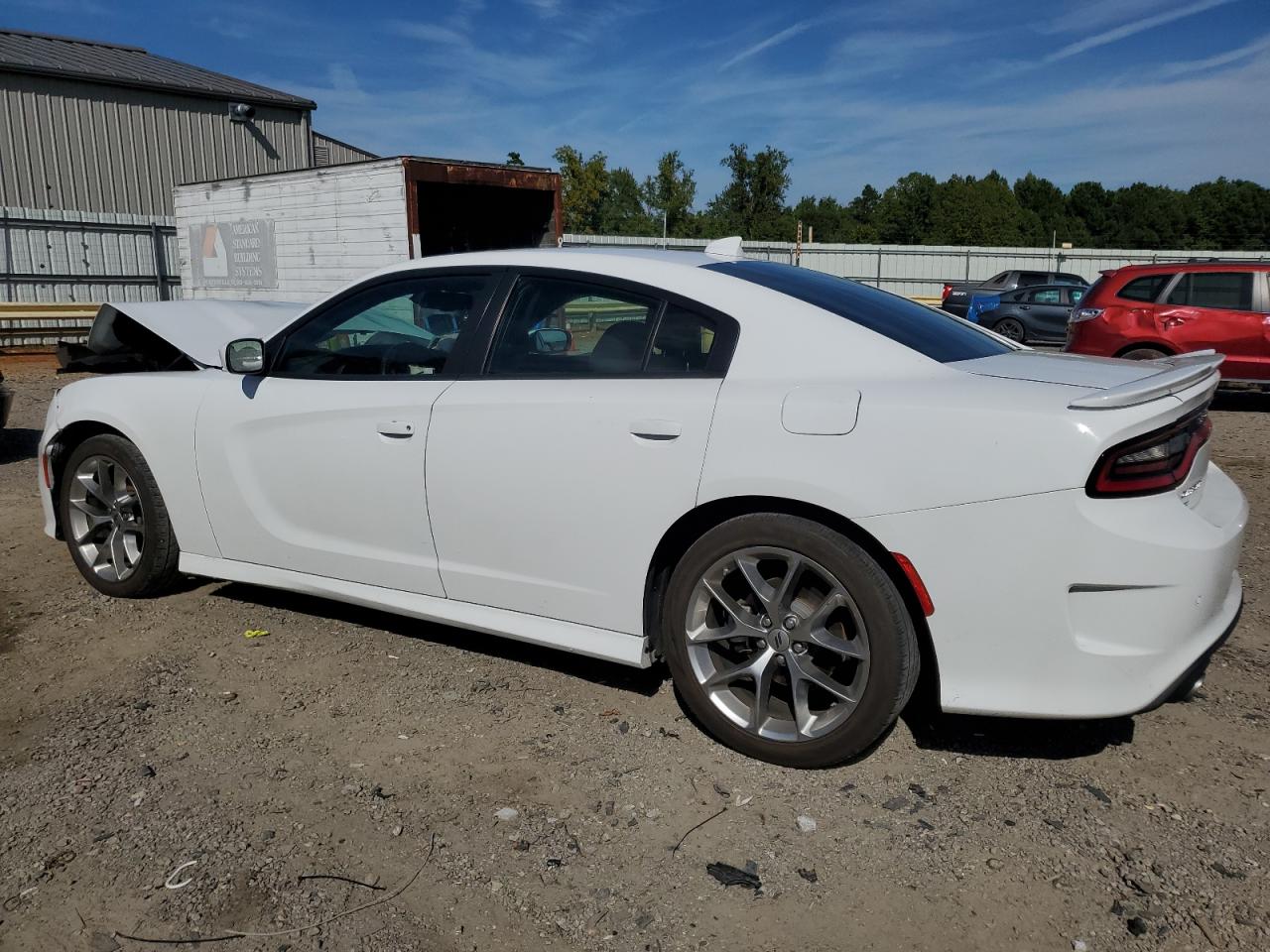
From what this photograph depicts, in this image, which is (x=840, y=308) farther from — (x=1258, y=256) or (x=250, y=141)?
(x=1258, y=256)

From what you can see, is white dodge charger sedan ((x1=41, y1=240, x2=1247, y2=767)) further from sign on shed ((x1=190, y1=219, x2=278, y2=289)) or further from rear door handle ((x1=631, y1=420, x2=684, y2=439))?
sign on shed ((x1=190, y1=219, x2=278, y2=289))

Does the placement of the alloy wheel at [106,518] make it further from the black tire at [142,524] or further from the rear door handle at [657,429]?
the rear door handle at [657,429]

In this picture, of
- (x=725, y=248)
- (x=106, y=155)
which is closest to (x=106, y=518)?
(x=725, y=248)

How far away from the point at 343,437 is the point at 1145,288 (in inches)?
412

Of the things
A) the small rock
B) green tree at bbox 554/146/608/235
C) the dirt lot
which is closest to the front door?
the dirt lot

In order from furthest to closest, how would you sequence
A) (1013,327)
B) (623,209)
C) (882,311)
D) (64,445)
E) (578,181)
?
(623,209) < (578,181) < (1013,327) < (64,445) < (882,311)

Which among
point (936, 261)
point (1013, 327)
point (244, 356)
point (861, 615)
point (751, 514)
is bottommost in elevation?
point (1013, 327)

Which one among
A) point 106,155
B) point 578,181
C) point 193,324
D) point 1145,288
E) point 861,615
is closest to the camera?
point 861,615

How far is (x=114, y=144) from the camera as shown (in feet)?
76.5

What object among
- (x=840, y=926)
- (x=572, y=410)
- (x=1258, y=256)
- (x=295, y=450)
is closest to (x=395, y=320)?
(x=295, y=450)

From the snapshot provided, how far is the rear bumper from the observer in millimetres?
2553

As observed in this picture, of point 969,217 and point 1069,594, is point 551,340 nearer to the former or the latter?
point 1069,594

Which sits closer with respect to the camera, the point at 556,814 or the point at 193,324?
the point at 556,814

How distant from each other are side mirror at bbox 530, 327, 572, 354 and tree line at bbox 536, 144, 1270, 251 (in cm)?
5175
